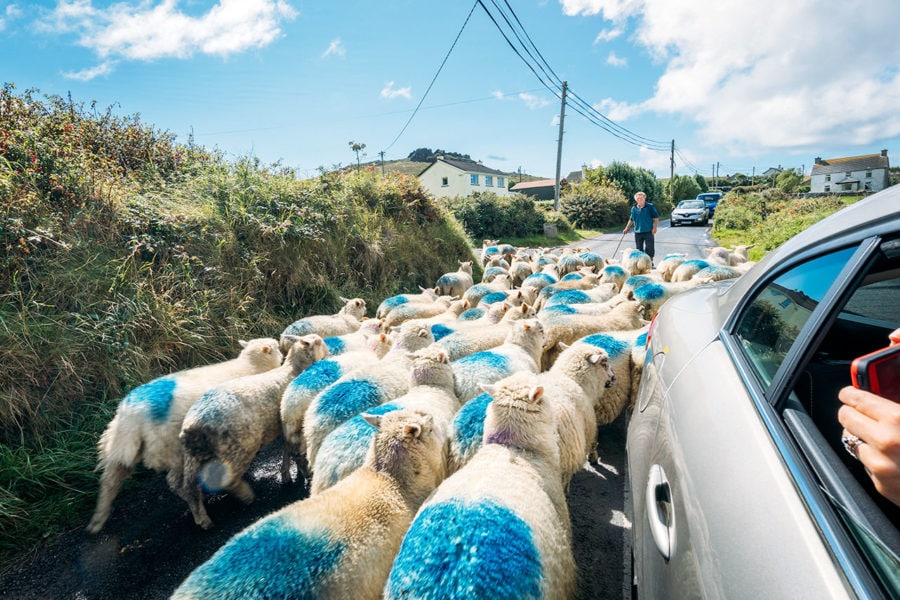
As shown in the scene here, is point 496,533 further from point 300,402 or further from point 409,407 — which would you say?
point 300,402

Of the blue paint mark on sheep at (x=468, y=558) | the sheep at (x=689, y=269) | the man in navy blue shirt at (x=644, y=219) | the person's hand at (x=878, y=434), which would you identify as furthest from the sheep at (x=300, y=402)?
the man in navy blue shirt at (x=644, y=219)

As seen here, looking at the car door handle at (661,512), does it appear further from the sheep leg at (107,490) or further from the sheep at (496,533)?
the sheep leg at (107,490)

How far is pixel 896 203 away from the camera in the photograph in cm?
103

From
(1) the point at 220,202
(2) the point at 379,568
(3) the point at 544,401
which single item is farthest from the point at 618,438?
(1) the point at 220,202

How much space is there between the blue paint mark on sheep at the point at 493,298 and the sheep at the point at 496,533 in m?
4.10

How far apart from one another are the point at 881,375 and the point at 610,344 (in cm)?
301

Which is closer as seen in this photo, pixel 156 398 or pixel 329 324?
pixel 156 398

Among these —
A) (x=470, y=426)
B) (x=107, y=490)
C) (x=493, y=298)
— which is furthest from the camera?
(x=493, y=298)

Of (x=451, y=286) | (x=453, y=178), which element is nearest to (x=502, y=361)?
(x=451, y=286)

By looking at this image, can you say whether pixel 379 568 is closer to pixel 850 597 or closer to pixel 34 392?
pixel 850 597

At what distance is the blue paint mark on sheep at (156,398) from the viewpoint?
313cm

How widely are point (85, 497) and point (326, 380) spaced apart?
2.02 metres

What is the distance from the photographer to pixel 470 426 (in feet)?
8.68

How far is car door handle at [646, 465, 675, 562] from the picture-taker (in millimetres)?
1279
